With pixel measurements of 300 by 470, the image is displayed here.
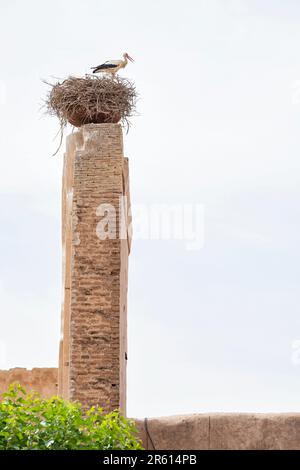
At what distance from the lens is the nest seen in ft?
43.1

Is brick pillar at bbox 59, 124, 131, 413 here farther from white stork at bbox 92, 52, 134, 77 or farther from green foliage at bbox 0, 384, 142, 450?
green foliage at bbox 0, 384, 142, 450

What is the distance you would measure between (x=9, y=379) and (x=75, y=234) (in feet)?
16.0

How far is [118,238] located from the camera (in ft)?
39.0

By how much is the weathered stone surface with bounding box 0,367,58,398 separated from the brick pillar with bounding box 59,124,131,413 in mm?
3102

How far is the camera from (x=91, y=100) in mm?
13203

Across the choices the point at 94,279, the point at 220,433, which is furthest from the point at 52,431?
the point at 94,279

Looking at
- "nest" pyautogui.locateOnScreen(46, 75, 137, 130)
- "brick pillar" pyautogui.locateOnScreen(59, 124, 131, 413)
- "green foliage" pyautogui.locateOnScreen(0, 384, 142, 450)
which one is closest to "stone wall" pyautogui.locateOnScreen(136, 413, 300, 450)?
"brick pillar" pyautogui.locateOnScreen(59, 124, 131, 413)

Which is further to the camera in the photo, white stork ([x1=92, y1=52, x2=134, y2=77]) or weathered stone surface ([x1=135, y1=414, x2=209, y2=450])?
white stork ([x1=92, y1=52, x2=134, y2=77])

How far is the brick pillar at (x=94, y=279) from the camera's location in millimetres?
11438

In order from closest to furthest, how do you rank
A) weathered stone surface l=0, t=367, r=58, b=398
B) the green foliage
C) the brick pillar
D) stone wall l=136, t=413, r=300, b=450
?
the green foliage < stone wall l=136, t=413, r=300, b=450 < the brick pillar < weathered stone surface l=0, t=367, r=58, b=398

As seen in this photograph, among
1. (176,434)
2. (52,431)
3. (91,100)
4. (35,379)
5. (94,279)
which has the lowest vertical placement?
(35,379)

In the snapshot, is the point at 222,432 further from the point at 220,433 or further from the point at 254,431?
the point at 254,431

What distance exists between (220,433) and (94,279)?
2888 millimetres
